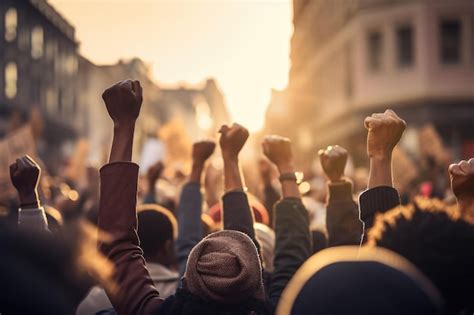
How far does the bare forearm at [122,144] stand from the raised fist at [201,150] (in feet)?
4.16

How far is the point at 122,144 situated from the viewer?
262 centimetres

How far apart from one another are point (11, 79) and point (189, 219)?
45.3 meters

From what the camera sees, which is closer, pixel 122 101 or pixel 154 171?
pixel 122 101

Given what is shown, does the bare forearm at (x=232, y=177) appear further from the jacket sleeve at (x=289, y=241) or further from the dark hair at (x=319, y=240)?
the dark hair at (x=319, y=240)

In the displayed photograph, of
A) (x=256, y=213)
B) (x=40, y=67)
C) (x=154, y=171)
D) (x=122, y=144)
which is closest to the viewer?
(x=122, y=144)

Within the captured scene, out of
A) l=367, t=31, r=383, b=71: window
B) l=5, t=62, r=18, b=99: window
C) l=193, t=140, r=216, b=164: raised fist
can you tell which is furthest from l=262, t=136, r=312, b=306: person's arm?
l=5, t=62, r=18, b=99: window

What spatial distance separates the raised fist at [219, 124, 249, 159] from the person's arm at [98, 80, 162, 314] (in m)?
0.96

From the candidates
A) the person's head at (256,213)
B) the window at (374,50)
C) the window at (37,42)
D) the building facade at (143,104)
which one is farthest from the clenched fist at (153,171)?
the window at (37,42)

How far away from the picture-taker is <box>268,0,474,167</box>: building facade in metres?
27.0

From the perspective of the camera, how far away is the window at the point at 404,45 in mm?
28547

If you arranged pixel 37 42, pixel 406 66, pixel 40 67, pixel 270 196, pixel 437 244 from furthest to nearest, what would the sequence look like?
pixel 40 67
pixel 37 42
pixel 406 66
pixel 270 196
pixel 437 244

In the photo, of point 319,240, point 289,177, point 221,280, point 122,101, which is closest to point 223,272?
point 221,280

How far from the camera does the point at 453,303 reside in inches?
72.0

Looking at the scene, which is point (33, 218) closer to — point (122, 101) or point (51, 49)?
point (122, 101)
